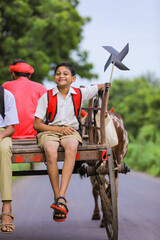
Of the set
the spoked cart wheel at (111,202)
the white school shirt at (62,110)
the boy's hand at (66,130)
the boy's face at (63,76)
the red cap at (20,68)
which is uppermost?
the red cap at (20,68)

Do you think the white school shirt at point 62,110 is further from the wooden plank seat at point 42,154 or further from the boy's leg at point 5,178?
the boy's leg at point 5,178

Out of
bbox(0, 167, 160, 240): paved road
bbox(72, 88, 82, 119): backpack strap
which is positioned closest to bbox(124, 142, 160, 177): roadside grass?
bbox(0, 167, 160, 240): paved road

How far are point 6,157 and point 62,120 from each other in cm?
90

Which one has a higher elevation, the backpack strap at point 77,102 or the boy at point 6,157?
the backpack strap at point 77,102

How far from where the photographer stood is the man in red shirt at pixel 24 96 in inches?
267

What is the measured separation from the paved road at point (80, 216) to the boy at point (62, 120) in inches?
58.4

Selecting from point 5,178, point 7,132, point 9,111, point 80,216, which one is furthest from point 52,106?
point 80,216

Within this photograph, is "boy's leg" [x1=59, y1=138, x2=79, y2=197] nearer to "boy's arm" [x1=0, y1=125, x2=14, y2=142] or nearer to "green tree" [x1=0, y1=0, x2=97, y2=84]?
"boy's arm" [x1=0, y1=125, x2=14, y2=142]

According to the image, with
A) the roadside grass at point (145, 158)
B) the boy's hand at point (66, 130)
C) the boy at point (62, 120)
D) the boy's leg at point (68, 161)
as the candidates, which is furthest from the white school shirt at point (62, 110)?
the roadside grass at point (145, 158)

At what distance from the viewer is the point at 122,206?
991 centimetres

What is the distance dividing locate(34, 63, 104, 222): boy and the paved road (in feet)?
4.87

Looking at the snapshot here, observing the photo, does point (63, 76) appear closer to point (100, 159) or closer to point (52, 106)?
point (52, 106)

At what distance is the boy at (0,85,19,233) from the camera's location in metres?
4.91

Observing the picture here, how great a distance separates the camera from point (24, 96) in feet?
22.5
